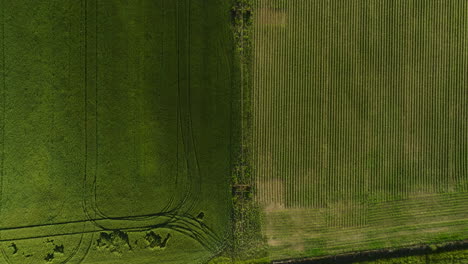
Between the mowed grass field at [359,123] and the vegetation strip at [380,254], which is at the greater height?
the mowed grass field at [359,123]

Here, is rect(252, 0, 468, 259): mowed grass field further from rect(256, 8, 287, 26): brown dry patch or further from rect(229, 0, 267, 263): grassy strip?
rect(229, 0, 267, 263): grassy strip

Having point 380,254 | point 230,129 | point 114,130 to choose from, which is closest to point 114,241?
point 114,130

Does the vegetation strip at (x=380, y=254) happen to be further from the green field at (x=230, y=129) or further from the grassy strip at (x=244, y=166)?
the grassy strip at (x=244, y=166)

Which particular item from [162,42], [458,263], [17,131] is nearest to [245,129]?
[162,42]

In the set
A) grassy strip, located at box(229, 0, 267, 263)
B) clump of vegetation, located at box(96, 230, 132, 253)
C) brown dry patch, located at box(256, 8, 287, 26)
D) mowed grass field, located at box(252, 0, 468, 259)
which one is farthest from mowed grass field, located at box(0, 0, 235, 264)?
mowed grass field, located at box(252, 0, 468, 259)

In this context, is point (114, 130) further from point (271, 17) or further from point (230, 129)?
point (271, 17)

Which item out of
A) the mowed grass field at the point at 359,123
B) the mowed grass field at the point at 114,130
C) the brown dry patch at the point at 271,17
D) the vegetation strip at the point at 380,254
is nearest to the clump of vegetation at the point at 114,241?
the mowed grass field at the point at 114,130
